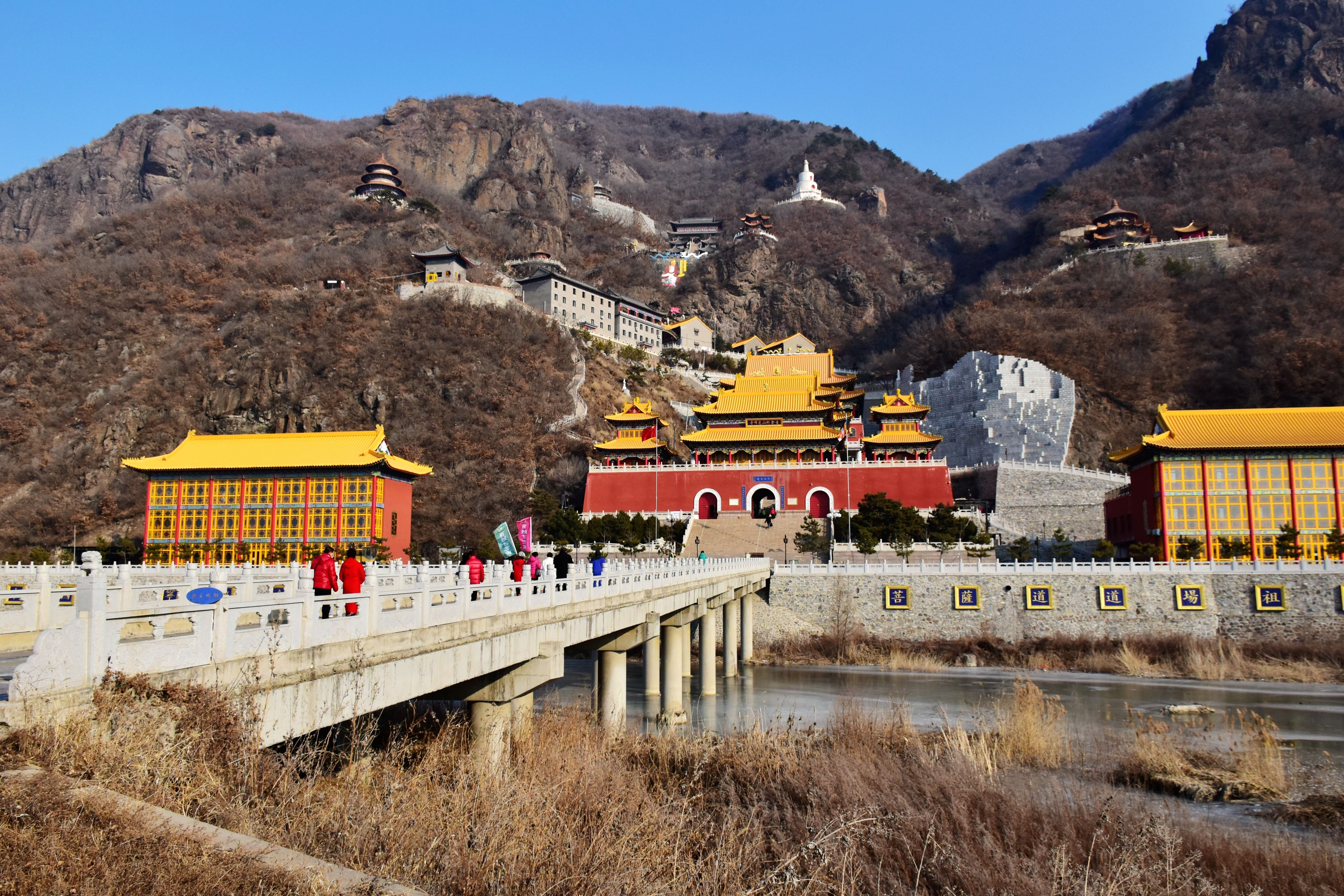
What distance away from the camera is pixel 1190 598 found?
36906 millimetres

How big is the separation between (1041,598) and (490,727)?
29929 mm

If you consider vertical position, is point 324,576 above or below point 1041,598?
above

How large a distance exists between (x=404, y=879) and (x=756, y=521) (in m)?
47.5

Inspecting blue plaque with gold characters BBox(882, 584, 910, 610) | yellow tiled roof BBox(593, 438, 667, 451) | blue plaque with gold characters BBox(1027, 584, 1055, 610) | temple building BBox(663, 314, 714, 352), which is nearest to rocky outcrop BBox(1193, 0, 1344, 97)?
temple building BBox(663, 314, 714, 352)

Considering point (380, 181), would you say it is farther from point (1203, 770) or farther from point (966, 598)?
point (1203, 770)

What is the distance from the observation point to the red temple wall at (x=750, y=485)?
5578 cm

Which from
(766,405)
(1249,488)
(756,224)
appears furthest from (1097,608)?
(756,224)

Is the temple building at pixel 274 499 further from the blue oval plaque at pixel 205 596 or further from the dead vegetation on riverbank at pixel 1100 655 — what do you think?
the blue oval plaque at pixel 205 596

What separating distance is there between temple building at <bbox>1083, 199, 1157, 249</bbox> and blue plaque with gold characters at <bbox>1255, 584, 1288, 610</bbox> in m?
62.9

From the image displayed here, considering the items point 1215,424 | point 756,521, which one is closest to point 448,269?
point 756,521

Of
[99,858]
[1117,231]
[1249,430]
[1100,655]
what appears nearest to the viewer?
[99,858]

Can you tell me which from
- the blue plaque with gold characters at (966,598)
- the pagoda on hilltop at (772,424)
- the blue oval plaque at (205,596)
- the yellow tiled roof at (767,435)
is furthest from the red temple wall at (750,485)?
the blue oval plaque at (205,596)

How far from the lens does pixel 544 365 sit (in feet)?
255

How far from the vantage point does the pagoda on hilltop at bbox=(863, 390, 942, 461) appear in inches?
2256
